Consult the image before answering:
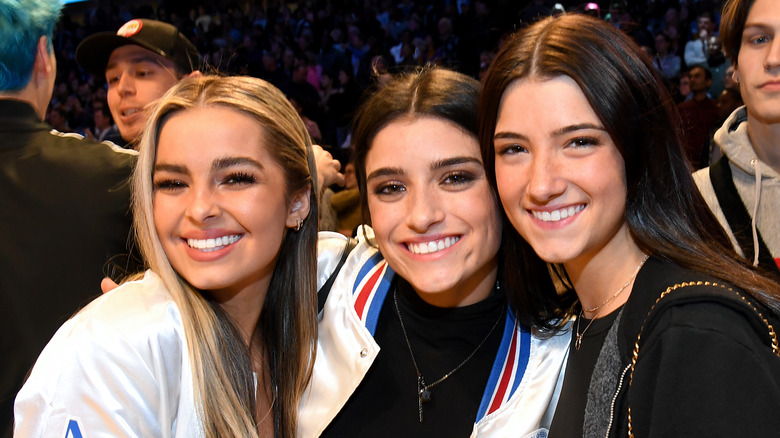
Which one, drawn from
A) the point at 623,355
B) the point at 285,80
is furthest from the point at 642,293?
the point at 285,80

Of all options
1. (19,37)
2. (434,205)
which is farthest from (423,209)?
(19,37)

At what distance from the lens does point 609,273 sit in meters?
1.65

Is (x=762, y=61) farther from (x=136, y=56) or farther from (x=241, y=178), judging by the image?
(x=136, y=56)

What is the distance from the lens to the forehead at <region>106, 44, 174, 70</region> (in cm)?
335

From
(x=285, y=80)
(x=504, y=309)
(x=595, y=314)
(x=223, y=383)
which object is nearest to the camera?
(x=595, y=314)

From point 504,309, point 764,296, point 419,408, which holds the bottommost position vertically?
point 419,408

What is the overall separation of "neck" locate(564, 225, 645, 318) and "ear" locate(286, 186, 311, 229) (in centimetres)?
86

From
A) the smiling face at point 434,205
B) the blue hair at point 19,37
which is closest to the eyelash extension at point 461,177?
the smiling face at point 434,205

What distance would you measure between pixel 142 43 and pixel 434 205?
2.02 m

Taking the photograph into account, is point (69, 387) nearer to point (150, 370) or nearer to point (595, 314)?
point (150, 370)

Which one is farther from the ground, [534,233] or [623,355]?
[534,233]

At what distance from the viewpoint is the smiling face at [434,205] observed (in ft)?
6.26

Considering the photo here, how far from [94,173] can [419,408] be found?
1193 mm

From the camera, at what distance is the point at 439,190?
1.93 m
